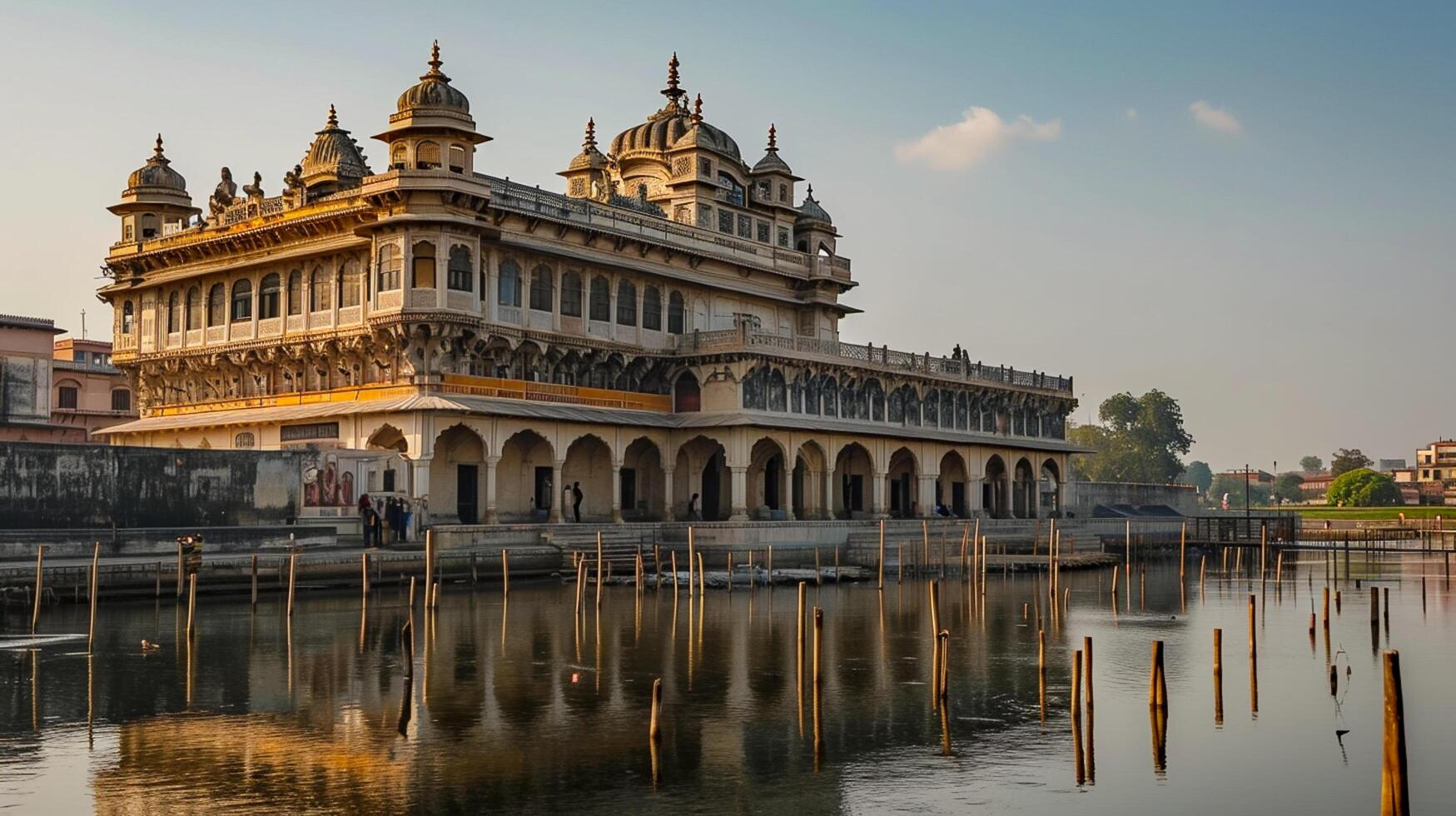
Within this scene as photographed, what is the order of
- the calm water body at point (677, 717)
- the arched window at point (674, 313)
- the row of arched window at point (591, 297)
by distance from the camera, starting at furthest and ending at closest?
the arched window at point (674, 313) < the row of arched window at point (591, 297) < the calm water body at point (677, 717)

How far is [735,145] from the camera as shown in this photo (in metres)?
59.1

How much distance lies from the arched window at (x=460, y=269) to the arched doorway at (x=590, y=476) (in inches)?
289

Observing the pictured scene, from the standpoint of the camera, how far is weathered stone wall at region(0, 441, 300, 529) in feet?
118

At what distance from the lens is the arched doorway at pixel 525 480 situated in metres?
47.6

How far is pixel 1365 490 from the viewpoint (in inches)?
4934

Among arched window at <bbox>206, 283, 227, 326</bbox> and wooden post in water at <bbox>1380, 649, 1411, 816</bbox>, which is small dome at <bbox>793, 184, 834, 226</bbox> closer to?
arched window at <bbox>206, 283, 227, 326</bbox>

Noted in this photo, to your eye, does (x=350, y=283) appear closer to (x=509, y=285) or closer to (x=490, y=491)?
(x=509, y=285)

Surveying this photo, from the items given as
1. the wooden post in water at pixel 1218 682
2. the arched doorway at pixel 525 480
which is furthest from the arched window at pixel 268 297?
the wooden post in water at pixel 1218 682

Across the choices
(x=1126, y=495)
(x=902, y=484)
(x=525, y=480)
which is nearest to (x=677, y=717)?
(x=525, y=480)

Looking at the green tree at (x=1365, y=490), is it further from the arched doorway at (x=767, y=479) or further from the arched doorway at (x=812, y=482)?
the arched doorway at (x=767, y=479)

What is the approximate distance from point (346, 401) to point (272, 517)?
7145 mm

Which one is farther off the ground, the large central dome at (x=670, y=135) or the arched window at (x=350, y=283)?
the large central dome at (x=670, y=135)

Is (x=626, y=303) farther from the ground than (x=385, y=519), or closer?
farther from the ground

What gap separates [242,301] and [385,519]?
13.1m
